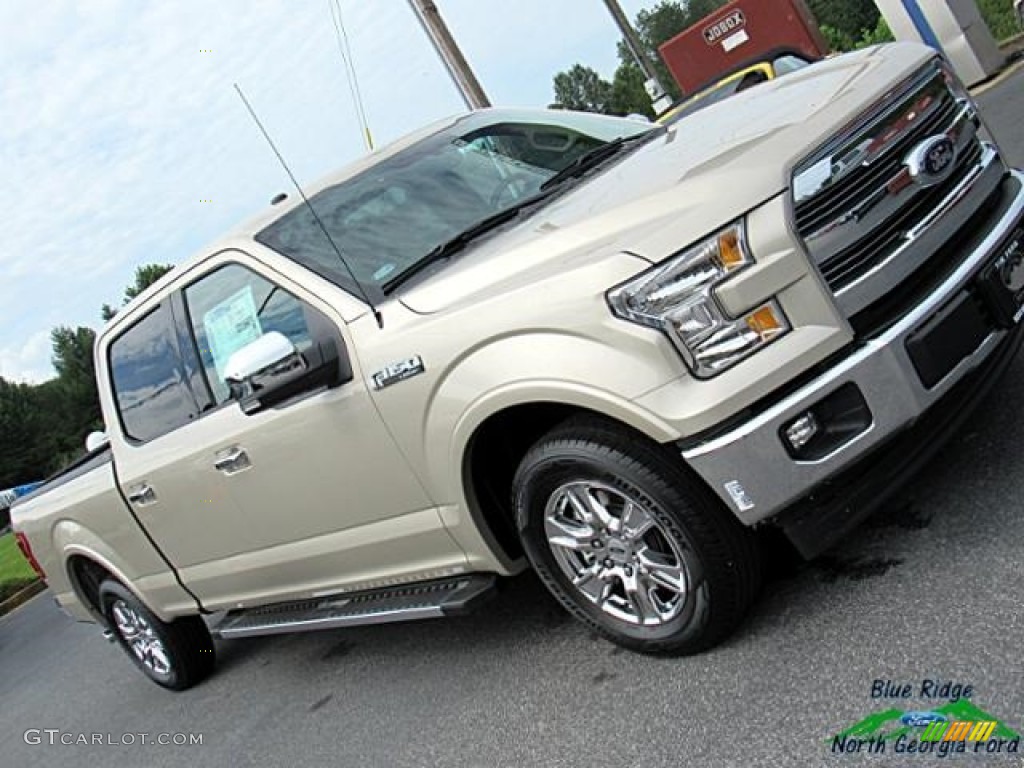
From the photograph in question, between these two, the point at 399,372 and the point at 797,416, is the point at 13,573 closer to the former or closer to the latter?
the point at 399,372

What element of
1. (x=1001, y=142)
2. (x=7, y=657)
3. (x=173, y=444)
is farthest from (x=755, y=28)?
(x=173, y=444)

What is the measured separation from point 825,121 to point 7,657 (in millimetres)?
8836

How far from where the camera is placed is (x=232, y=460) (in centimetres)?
432

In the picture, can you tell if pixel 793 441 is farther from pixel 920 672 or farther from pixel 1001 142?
pixel 1001 142

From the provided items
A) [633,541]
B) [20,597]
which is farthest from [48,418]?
[633,541]

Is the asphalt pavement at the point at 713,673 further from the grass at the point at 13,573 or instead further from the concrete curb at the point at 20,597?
the grass at the point at 13,573

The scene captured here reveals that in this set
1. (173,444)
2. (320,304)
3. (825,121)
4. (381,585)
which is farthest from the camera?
(173,444)

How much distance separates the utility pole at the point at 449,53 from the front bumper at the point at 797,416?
1340 cm

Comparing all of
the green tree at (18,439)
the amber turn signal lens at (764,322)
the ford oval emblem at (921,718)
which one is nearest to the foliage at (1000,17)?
the amber turn signal lens at (764,322)

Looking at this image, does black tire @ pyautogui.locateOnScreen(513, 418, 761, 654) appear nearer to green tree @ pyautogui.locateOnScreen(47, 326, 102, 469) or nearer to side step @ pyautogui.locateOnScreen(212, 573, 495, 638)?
side step @ pyautogui.locateOnScreen(212, 573, 495, 638)

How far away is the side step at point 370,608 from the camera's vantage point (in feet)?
12.4

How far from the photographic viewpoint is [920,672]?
9.18 feet

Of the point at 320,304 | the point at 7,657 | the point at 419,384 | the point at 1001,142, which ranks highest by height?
the point at 320,304

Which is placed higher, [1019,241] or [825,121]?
[825,121]
